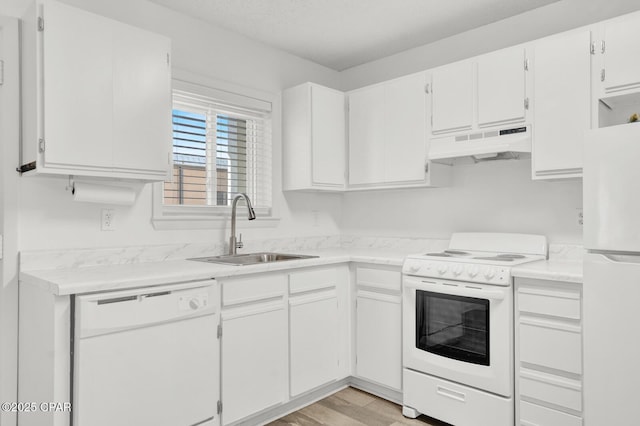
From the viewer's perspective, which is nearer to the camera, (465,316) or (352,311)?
(465,316)

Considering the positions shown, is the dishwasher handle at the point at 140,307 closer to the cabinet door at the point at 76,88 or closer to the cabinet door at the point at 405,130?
the cabinet door at the point at 76,88

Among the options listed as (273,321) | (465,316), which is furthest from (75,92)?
(465,316)

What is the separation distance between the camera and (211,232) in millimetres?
3088

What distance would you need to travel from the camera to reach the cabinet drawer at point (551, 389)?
7.00ft

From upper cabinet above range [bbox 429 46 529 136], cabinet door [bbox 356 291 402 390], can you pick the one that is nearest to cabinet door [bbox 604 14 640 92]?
upper cabinet above range [bbox 429 46 529 136]

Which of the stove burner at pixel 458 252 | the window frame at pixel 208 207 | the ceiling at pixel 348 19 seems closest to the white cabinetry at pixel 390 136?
the ceiling at pixel 348 19

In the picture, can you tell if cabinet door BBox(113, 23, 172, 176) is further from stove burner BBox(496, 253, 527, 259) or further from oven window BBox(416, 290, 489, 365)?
stove burner BBox(496, 253, 527, 259)

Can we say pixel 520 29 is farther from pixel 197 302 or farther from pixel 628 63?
pixel 197 302

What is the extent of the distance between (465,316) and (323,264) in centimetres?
95

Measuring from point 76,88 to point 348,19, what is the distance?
1.85 m

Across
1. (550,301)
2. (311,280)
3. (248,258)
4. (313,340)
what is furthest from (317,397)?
(550,301)

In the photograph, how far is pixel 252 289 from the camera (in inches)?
99.5

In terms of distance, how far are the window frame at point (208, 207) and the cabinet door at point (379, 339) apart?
102 cm

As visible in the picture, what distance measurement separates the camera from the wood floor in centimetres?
267
